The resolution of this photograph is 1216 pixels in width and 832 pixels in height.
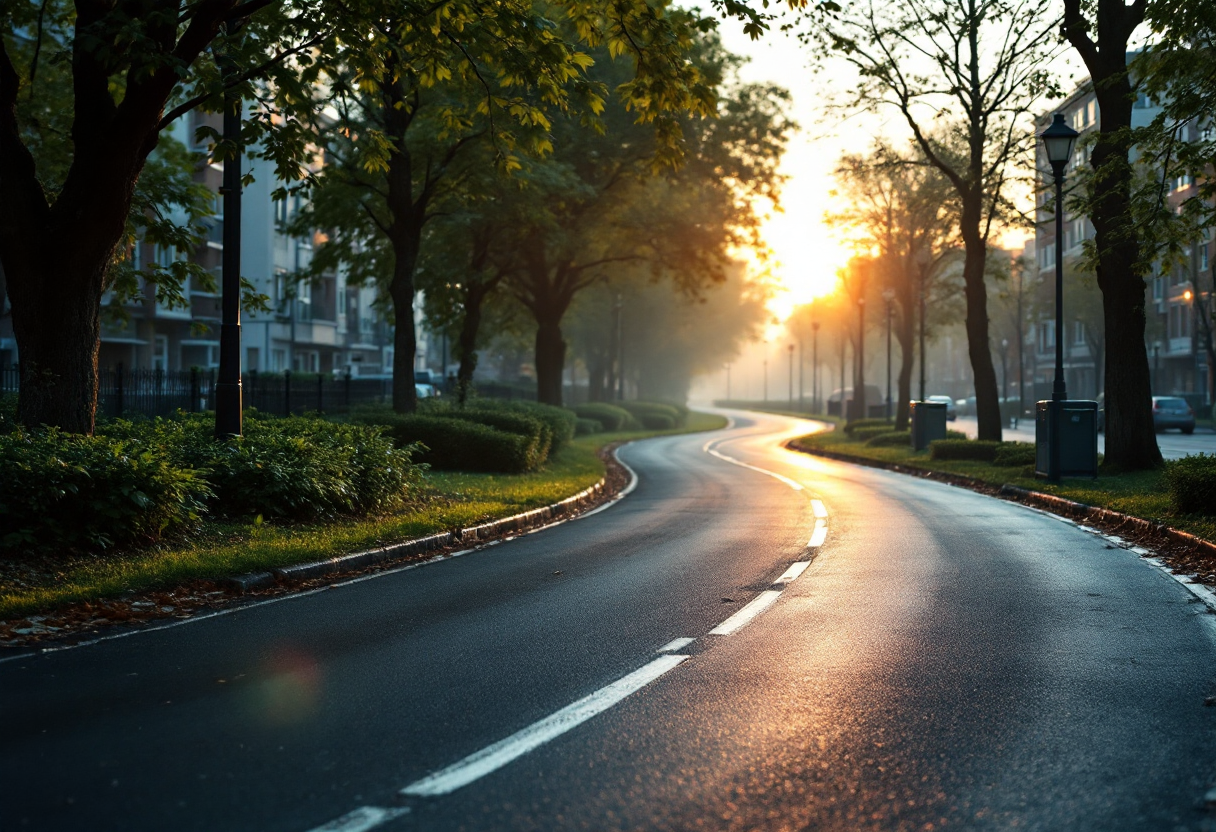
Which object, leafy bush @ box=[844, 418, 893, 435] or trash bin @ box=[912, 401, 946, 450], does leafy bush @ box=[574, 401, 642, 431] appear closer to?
leafy bush @ box=[844, 418, 893, 435]

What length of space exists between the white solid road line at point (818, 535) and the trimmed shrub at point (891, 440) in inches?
879

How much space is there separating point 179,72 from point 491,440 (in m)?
13.0

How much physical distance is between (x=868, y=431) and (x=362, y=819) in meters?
40.6

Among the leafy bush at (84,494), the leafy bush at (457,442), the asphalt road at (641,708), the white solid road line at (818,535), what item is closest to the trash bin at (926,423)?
the leafy bush at (457,442)

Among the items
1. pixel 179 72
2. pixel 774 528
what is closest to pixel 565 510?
pixel 774 528

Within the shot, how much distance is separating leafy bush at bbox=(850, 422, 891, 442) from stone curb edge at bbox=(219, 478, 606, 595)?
25.5m

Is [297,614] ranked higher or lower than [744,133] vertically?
lower

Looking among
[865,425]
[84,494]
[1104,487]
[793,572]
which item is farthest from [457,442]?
[865,425]

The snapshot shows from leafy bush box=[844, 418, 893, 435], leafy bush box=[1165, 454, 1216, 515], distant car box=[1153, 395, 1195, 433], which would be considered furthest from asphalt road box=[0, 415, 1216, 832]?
distant car box=[1153, 395, 1195, 433]

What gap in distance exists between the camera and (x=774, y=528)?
1520 cm

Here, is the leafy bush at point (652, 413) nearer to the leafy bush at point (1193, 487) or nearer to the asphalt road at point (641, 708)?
the leafy bush at point (1193, 487)

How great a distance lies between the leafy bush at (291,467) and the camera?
507 inches

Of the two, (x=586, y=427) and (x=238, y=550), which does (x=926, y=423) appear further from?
(x=238, y=550)

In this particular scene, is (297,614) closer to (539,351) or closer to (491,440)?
(491,440)
